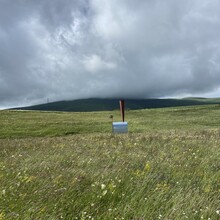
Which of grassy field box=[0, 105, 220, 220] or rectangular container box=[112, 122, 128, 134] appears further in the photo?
rectangular container box=[112, 122, 128, 134]

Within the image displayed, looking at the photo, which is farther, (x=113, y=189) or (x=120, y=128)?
(x=120, y=128)

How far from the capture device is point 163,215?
189 inches

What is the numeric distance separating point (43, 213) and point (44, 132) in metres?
25.2

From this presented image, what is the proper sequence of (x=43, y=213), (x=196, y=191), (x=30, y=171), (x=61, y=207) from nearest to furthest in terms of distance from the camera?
(x=43, y=213) → (x=61, y=207) → (x=196, y=191) → (x=30, y=171)

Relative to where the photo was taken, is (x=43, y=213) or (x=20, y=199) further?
(x=20, y=199)

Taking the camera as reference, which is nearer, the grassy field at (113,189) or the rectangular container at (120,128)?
the grassy field at (113,189)

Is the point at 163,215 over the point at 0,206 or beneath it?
beneath

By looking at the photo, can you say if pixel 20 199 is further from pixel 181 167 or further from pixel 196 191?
pixel 181 167

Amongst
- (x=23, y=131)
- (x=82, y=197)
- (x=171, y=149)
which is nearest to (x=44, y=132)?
(x=23, y=131)

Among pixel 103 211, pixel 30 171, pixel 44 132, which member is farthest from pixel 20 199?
pixel 44 132

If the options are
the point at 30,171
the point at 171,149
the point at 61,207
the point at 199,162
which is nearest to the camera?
the point at 61,207

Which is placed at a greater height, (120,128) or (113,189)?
(113,189)

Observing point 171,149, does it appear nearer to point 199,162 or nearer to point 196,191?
point 199,162

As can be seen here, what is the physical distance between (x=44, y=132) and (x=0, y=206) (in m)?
25.0
